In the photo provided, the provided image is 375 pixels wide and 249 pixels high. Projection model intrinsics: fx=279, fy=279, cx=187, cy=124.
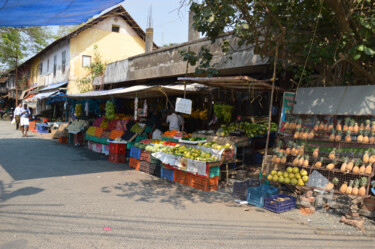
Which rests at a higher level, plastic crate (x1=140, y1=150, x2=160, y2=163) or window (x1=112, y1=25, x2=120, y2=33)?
window (x1=112, y1=25, x2=120, y2=33)

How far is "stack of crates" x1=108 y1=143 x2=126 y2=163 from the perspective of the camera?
1058cm

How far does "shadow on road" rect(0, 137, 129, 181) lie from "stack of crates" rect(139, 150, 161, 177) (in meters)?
0.85

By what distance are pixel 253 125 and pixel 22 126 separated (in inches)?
584

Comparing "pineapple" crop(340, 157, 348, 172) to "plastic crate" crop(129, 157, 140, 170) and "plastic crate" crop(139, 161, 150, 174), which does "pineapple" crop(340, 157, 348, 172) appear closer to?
"plastic crate" crop(139, 161, 150, 174)

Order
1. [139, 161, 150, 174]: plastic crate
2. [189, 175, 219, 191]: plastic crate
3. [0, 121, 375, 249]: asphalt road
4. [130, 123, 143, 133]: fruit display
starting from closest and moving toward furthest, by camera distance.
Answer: [0, 121, 375, 249]: asphalt road → [189, 175, 219, 191]: plastic crate → [139, 161, 150, 174]: plastic crate → [130, 123, 143, 133]: fruit display

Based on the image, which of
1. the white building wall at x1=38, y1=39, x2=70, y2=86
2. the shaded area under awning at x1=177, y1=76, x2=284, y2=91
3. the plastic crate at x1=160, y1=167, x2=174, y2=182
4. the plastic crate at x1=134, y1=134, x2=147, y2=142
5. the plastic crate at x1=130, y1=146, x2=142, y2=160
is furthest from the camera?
the white building wall at x1=38, y1=39, x2=70, y2=86

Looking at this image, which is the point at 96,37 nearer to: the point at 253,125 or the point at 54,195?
the point at 253,125

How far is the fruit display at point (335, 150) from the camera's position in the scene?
5375 millimetres

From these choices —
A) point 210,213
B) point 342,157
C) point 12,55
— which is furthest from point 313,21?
point 12,55

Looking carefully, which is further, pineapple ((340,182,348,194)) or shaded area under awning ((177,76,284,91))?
shaded area under awning ((177,76,284,91))

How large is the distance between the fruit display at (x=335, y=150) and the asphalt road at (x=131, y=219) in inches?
50.2

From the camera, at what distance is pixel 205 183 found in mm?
7055

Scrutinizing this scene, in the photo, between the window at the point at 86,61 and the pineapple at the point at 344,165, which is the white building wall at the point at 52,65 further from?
the pineapple at the point at 344,165

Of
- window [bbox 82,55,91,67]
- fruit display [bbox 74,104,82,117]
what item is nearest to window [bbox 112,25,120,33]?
window [bbox 82,55,91,67]
